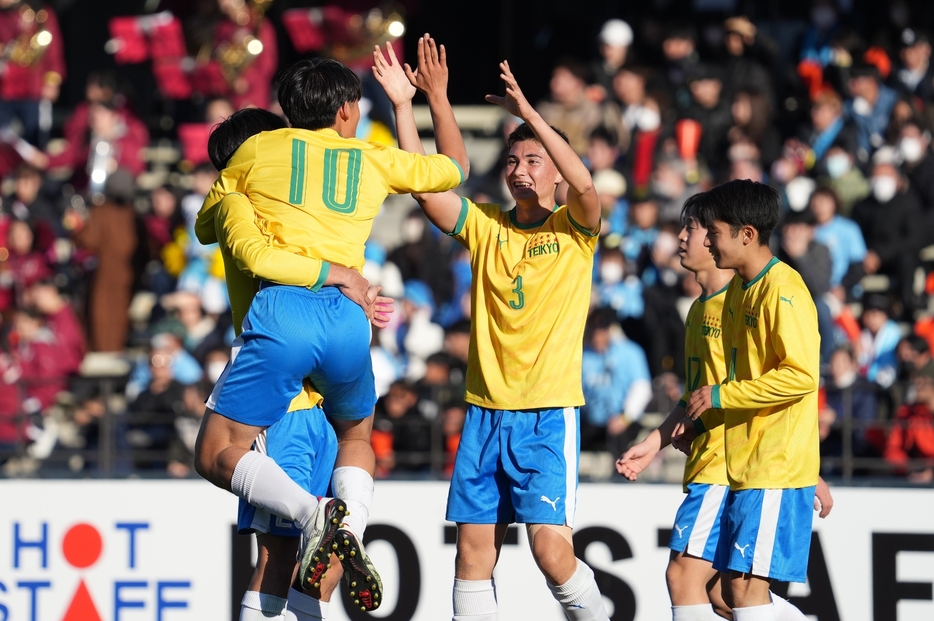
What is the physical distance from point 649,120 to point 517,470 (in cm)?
723

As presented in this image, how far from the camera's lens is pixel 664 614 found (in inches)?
300

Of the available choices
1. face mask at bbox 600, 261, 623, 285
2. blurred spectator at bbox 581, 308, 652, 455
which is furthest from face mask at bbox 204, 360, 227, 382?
face mask at bbox 600, 261, 623, 285

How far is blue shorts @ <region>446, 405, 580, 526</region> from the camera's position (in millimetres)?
5543

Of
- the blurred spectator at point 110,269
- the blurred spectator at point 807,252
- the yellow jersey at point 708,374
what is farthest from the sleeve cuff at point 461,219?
the blurred spectator at point 110,269

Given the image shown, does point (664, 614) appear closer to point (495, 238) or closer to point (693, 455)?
point (693, 455)

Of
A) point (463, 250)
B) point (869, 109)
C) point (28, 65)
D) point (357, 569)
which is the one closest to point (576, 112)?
point (463, 250)

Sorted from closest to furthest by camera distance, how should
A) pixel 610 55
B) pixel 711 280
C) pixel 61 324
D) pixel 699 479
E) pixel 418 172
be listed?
pixel 418 172
pixel 699 479
pixel 711 280
pixel 61 324
pixel 610 55

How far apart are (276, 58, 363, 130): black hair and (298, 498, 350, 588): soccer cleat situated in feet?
Result: 4.89

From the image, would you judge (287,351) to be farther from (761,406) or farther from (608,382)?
(608,382)

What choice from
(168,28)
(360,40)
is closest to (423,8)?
(360,40)

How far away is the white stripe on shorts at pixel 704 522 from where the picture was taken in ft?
19.2

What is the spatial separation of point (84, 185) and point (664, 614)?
8381 mm

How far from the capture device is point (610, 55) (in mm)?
13008

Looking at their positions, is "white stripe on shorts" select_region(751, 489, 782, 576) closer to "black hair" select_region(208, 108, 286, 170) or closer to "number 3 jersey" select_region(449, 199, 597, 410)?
"number 3 jersey" select_region(449, 199, 597, 410)
